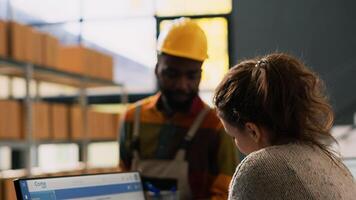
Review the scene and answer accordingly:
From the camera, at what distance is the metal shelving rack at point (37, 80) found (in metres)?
4.06

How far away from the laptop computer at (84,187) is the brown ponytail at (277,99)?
0.34m

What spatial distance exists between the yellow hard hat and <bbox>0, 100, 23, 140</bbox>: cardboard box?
2.08 m

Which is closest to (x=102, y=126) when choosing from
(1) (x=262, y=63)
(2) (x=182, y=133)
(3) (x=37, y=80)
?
(3) (x=37, y=80)

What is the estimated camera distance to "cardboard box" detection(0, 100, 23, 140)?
383 centimetres

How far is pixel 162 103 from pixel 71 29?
4.69m

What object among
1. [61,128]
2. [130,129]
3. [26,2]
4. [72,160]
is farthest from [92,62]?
[130,129]

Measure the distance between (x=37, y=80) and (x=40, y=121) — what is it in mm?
806

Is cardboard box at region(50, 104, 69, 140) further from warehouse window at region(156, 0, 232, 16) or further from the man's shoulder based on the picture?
the man's shoulder

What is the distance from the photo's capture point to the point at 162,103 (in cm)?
212

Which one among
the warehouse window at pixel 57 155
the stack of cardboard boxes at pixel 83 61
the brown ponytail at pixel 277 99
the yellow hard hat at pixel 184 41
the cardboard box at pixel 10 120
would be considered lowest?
the warehouse window at pixel 57 155

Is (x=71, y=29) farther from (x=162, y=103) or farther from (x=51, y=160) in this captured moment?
(x=162, y=103)

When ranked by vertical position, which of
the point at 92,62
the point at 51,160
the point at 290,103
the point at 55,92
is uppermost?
the point at 290,103

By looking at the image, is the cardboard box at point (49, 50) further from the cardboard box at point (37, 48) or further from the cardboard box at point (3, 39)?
the cardboard box at point (3, 39)

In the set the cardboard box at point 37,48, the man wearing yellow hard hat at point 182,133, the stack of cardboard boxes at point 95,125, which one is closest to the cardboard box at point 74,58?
the stack of cardboard boxes at point 95,125
